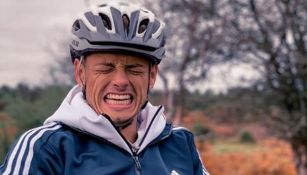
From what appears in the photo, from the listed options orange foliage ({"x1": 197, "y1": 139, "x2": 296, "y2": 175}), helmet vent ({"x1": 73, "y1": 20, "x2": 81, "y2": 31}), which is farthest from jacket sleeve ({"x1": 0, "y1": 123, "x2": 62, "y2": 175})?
orange foliage ({"x1": 197, "y1": 139, "x2": 296, "y2": 175})

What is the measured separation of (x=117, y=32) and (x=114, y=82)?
0.59 ft

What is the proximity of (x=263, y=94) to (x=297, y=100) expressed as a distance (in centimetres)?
69

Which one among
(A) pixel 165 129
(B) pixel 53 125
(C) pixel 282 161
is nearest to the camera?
(B) pixel 53 125

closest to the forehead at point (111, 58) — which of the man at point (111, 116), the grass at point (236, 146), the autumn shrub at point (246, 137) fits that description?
the man at point (111, 116)

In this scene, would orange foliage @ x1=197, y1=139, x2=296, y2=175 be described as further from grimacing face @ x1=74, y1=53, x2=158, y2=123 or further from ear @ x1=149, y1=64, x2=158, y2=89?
grimacing face @ x1=74, y1=53, x2=158, y2=123

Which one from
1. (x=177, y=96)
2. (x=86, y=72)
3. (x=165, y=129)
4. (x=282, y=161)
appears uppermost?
(x=86, y=72)

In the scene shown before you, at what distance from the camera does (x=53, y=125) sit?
189 centimetres

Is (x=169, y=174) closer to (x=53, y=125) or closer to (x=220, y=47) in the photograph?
(x=53, y=125)

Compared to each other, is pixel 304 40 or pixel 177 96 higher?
pixel 304 40

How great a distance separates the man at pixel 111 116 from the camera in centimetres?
183

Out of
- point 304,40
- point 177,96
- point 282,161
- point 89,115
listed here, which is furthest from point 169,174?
point 282,161

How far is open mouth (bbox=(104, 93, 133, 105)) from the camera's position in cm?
200

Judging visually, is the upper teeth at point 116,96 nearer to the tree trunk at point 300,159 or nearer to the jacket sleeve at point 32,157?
the jacket sleeve at point 32,157

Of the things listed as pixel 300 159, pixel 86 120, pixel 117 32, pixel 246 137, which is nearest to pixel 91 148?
pixel 86 120
